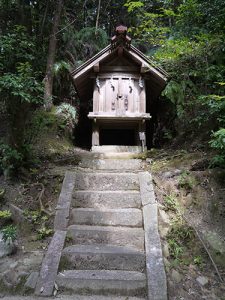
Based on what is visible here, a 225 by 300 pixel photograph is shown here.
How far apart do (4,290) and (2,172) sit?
10.2 ft

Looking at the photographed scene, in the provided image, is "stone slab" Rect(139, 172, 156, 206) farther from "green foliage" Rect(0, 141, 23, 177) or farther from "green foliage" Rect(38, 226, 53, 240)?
"green foliage" Rect(0, 141, 23, 177)

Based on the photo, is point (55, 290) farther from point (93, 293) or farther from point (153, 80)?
point (153, 80)

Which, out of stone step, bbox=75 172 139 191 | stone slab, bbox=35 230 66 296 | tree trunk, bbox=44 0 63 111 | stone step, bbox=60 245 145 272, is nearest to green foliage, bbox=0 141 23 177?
stone step, bbox=75 172 139 191

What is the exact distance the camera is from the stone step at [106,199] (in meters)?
5.53

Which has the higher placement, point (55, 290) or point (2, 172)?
point (2, 172)

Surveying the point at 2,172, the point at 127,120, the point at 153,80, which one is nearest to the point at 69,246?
the point at 2,172

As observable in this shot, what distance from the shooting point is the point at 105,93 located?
9609 millimetres

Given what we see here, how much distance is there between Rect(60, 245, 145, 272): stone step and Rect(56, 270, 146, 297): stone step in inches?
5.3

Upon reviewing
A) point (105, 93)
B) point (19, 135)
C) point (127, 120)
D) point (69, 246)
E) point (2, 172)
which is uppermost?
point (105, 93)

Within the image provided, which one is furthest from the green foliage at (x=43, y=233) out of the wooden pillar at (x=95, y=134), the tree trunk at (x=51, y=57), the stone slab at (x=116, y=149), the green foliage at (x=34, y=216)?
the tree trunk at (x=51, y=57)

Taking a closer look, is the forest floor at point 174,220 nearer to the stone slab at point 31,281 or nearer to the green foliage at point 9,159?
the stone slab at point 31,281

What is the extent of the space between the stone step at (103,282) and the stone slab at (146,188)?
5.47 feet

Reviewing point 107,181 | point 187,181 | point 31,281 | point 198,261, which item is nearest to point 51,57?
point 107,181

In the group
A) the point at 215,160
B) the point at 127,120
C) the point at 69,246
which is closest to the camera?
the point at 69,246
